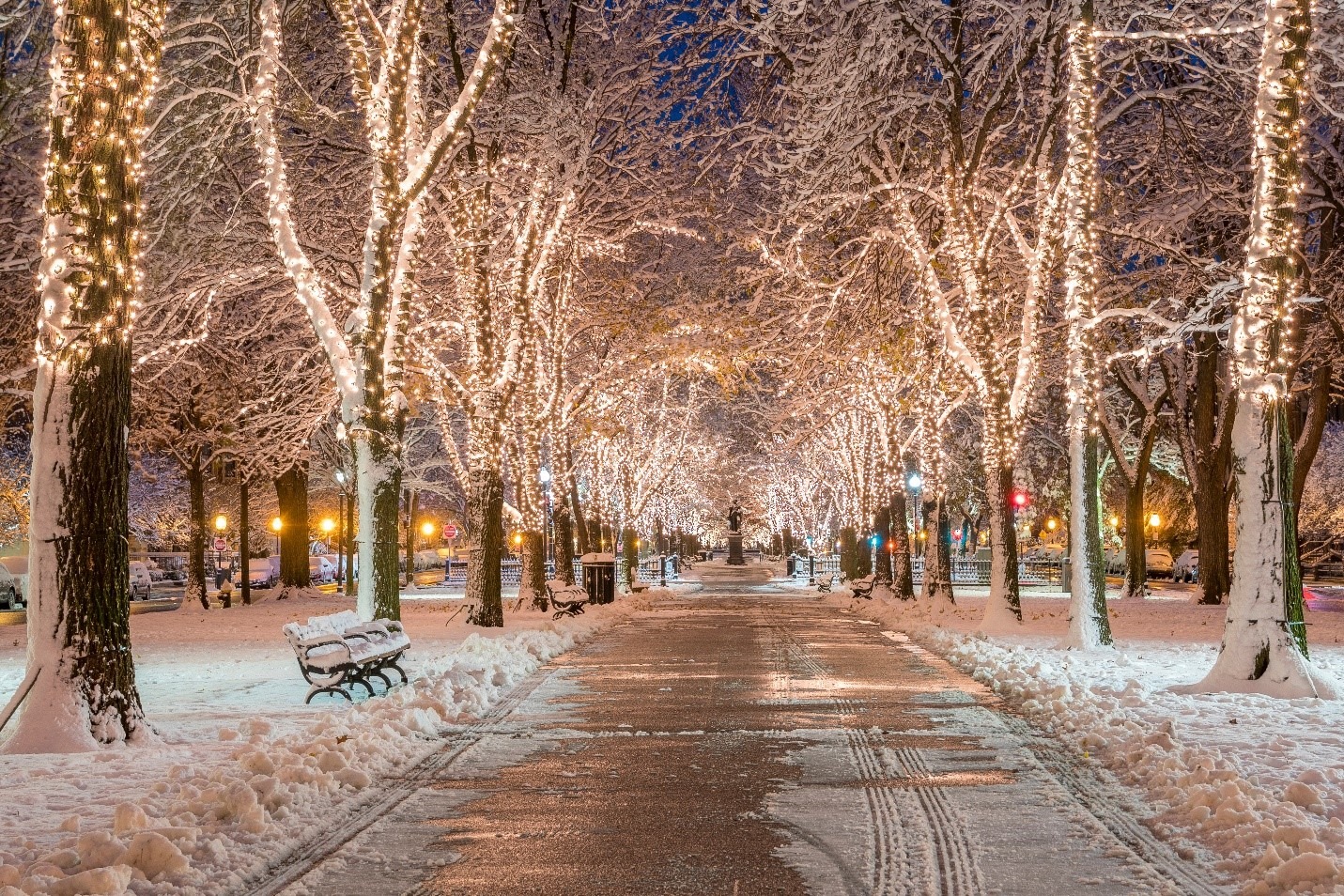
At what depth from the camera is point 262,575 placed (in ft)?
197

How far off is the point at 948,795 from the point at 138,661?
1370cm

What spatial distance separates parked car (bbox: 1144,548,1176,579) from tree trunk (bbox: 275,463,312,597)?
40.1 meters

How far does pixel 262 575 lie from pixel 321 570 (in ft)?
23.1

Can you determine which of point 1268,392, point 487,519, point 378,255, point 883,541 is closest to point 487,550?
point 487,519

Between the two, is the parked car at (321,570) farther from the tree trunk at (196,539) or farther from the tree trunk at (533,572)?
the tree trunk at (533,572)

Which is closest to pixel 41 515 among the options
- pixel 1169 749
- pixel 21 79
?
pixel 1169 749

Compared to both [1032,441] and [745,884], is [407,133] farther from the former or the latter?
[1032,441]

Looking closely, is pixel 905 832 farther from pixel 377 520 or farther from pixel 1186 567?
pixel 1186 567

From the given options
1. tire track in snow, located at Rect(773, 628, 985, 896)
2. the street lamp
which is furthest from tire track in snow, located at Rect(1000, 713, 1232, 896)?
the street lamp

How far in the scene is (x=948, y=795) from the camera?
834cm

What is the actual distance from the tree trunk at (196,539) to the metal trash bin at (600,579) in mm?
10104

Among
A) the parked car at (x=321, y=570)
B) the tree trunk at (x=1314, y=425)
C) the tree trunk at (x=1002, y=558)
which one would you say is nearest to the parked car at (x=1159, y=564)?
the tree trunk at (x=1314, y=425)

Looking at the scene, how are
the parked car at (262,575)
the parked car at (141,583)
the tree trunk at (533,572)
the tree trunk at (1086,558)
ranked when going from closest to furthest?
the tree trunk at (1086,558), the tree trunk at (533,572), the parked car at (141,583), the parked car at (262,575)

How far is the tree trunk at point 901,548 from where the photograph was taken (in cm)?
3416
